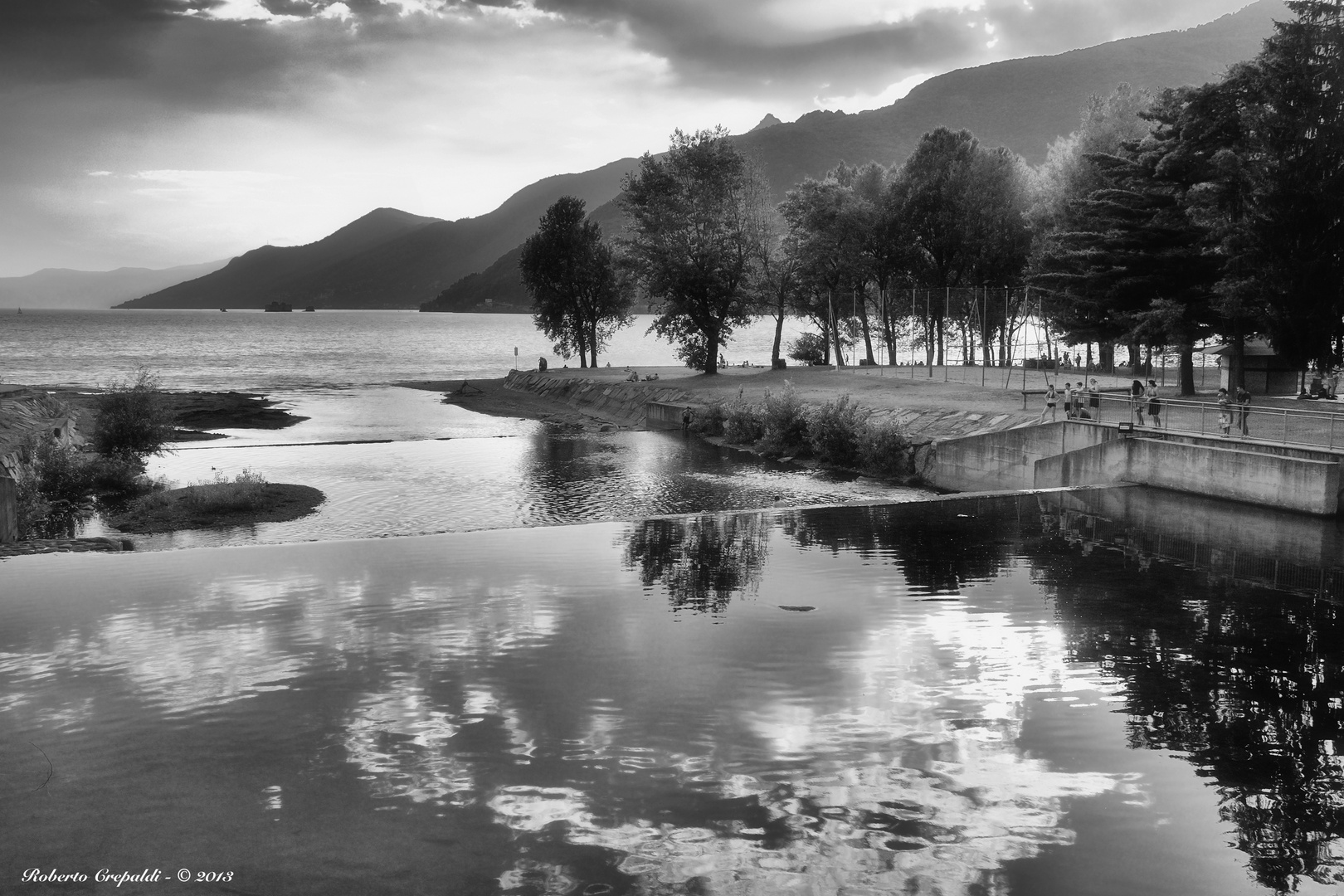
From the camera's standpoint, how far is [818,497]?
34.0 meters

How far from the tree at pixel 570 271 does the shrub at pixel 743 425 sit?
40899mm

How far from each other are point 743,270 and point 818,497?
125 ft

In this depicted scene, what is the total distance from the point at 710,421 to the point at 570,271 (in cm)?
Answer: 4209

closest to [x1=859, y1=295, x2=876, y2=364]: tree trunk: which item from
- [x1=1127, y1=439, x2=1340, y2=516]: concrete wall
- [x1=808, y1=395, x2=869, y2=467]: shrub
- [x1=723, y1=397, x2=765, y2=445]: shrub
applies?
[x1=723, y1=397, x2=765, y2=445]: shrub

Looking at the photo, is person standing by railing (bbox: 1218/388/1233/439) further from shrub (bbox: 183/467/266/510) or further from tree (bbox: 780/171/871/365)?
tree (bbox: 780/171/871/365)

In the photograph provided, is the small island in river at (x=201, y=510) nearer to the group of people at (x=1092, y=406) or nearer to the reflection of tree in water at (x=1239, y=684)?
the reflection of tree in water at (x=1239, y=684)

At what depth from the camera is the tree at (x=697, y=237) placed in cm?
6775

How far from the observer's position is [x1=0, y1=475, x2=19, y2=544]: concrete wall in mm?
25188

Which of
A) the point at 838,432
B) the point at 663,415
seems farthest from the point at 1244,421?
the point at 663,415

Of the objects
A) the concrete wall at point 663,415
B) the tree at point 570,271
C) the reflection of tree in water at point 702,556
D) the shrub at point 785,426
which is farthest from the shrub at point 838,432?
the tree at point 570,271

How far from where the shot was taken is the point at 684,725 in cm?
1284

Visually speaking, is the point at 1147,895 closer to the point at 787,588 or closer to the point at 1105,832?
the point at 1105,832

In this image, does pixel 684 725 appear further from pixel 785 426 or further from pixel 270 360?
pixel 270 360

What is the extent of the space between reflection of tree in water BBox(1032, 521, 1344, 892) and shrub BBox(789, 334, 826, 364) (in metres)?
61.5
